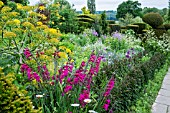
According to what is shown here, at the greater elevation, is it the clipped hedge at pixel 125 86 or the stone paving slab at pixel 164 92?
the clipped hedge at pixel 125 86

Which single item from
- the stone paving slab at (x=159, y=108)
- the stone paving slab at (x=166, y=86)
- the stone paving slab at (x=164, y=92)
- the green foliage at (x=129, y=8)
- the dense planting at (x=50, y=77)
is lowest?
the stone paving slab at (x=166, y=86)

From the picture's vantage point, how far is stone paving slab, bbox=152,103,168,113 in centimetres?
381

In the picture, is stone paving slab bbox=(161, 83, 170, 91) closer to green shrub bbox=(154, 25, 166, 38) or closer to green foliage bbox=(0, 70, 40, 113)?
green foliage bbox=(0, 70, 40, 113)

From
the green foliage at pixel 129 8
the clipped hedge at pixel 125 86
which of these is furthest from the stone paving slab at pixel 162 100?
the green foliage at pixel 129 8

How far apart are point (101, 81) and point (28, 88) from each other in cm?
125

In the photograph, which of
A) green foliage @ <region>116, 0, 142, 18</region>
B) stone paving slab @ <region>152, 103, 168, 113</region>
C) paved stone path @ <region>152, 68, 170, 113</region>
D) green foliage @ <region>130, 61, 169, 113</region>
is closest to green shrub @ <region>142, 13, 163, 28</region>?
green foliage @ <region>130, 61, 169, 113</region>

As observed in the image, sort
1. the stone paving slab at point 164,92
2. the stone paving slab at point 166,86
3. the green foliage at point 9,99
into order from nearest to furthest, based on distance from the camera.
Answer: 1. the green foliage at point 9,99
2. the stone paving slab at point 164,92
3. the stone paving slab at point 166,86

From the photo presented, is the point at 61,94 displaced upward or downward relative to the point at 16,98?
downward

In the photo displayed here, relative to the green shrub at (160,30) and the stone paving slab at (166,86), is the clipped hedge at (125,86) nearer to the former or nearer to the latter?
the stone paving slab at (166,86)

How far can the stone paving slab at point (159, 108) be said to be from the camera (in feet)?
12.5

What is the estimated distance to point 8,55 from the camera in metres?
3.33

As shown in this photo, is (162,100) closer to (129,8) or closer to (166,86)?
(166,86)

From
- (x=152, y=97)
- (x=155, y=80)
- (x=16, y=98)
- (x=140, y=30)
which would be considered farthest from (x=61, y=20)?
(x=16, y=98)

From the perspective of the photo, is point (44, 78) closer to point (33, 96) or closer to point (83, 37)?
point (33, 96)
